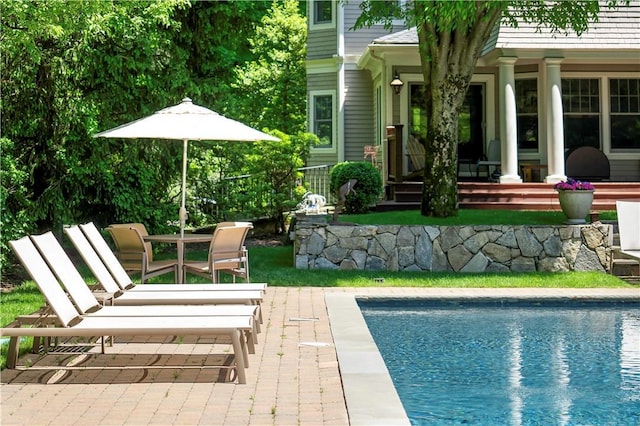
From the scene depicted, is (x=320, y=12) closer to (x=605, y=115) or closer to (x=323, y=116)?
(x=323, y=116)

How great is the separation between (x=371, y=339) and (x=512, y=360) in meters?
1.30

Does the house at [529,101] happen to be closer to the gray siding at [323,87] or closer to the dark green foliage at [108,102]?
the gray siding at [323,87]

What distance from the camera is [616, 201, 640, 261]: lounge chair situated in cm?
1303

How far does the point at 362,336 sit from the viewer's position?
769 centimetres

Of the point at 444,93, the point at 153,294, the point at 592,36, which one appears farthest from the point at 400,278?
the point at 592,36

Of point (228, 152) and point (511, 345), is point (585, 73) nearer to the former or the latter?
point (228, 152)

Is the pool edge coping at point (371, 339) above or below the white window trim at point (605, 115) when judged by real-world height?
below

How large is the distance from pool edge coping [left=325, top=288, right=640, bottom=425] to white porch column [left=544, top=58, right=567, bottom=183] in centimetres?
623

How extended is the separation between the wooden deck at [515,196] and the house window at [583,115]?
2.55m

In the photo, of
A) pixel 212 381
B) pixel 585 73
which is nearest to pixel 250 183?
pixel 585 73

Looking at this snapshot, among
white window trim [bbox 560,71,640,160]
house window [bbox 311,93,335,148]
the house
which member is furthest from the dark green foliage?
white window trim [bbox 560,71,640,160]

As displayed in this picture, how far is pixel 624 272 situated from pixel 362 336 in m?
7.14

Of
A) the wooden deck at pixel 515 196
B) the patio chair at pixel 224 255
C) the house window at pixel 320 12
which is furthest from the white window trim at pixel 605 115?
the patio chair at pixel 224 255

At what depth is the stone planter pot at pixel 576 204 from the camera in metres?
13.6
